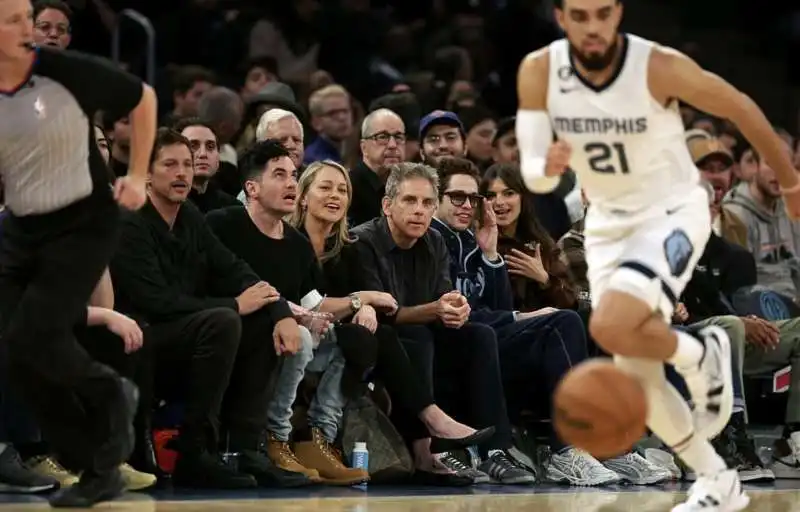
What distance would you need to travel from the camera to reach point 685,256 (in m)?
6.30

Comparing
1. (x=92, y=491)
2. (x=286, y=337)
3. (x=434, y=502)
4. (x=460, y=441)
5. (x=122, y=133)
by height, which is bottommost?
(x=434, y=502)

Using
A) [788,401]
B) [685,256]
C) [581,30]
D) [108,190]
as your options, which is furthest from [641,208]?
[788,401]

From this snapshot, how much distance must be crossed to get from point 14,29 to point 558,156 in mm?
2124

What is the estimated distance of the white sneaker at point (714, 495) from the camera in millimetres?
6367

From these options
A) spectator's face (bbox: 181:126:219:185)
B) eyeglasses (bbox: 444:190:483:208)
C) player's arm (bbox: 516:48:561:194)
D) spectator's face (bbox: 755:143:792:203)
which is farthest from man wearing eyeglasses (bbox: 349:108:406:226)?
player's arm (bbox: 516:48:561:194)

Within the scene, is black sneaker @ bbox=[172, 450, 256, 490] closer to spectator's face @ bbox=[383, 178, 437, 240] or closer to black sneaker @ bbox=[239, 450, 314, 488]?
black sneaker @ bbox=[239, 450, 314, 488]

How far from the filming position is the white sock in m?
6.25

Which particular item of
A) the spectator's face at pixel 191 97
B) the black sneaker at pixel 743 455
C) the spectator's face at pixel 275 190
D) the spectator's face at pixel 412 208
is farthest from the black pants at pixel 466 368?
the spectator's face at pixel 191 97

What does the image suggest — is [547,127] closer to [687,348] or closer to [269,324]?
[687,348]

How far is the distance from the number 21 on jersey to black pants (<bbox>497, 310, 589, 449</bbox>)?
2419 mm

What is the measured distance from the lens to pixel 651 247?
6.24m

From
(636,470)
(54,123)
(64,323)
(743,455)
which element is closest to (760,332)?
(743,455)

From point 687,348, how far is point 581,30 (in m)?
1.26

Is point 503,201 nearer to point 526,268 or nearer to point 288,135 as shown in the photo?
point 526,268
